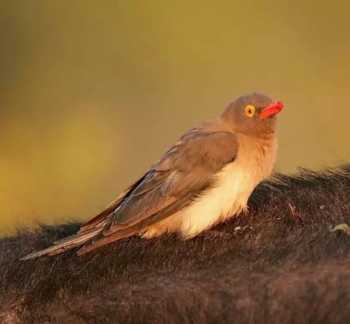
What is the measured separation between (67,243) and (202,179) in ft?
3.13

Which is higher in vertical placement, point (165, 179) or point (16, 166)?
point (165, 179)

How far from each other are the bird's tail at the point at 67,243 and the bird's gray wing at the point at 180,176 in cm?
23

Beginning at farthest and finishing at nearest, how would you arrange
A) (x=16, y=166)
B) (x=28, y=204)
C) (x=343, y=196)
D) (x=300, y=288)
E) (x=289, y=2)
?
(x=289, y=2) < (x=16, y=166) < (x=28, y=204) < (x=343, y=196) < (x=300, y=288)

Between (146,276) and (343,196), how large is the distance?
1.07 meters

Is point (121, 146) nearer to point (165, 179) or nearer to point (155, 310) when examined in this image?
point (165, 179)

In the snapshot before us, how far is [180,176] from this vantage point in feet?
18.0

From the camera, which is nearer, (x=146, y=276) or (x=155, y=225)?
(x=146, y=276)

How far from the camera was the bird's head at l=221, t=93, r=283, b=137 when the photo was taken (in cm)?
577

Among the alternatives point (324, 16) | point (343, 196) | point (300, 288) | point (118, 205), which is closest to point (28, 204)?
point (324, 16)

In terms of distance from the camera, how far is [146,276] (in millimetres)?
4367

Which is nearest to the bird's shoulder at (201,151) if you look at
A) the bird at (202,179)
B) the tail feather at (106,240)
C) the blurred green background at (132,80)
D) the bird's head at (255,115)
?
the bird at (202,179)

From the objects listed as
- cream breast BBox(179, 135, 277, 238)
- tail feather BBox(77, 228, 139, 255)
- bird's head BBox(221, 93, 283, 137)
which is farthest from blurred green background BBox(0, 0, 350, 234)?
tail feather BBox(77, 228, 139, 255)

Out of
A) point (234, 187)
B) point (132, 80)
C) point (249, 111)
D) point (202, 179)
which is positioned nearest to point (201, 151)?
point (202, 179)

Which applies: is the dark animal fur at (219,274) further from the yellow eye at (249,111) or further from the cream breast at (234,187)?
the yellow eye at (249,111)
